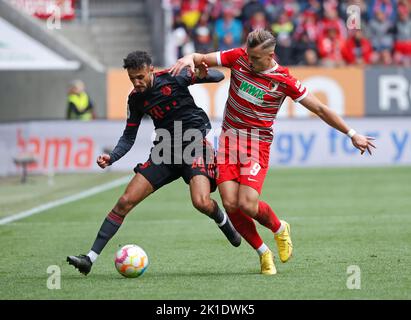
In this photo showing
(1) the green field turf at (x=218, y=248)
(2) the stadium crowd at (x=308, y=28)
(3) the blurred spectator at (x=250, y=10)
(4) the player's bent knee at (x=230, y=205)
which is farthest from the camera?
(3) the blurred spectator at (x=250, y=10)

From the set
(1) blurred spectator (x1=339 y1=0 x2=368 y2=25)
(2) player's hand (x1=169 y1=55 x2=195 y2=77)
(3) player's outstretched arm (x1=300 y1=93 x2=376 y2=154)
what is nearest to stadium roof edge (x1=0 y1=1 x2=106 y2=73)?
(1) blurred spectator (x1=339 y1=0 x2=368 y2=25)

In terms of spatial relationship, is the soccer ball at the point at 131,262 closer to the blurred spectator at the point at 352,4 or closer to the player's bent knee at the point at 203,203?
the player's bent knee at the point at 203,203

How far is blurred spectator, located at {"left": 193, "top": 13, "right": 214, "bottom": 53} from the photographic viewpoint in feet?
85.8

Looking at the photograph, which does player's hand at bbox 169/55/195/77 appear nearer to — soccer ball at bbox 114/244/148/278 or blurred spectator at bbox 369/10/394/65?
soccer ball at bbox 114/244/148/278

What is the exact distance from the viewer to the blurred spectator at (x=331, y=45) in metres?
26.5

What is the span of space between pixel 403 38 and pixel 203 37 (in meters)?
5.08

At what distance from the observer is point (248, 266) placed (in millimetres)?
9742

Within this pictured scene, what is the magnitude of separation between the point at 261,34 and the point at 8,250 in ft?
13.0

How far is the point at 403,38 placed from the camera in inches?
1065

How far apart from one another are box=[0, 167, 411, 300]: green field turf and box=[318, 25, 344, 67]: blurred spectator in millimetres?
8086

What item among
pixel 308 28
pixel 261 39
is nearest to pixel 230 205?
pixel 261 39

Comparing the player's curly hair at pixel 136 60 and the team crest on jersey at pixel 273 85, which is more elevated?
the player's curly hair at pixel 136 60

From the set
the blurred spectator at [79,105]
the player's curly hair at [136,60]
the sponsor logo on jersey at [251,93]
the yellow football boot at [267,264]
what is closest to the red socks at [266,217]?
the yellow football boot at [267,264]

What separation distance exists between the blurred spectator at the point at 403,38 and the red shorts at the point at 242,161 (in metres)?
17.9
